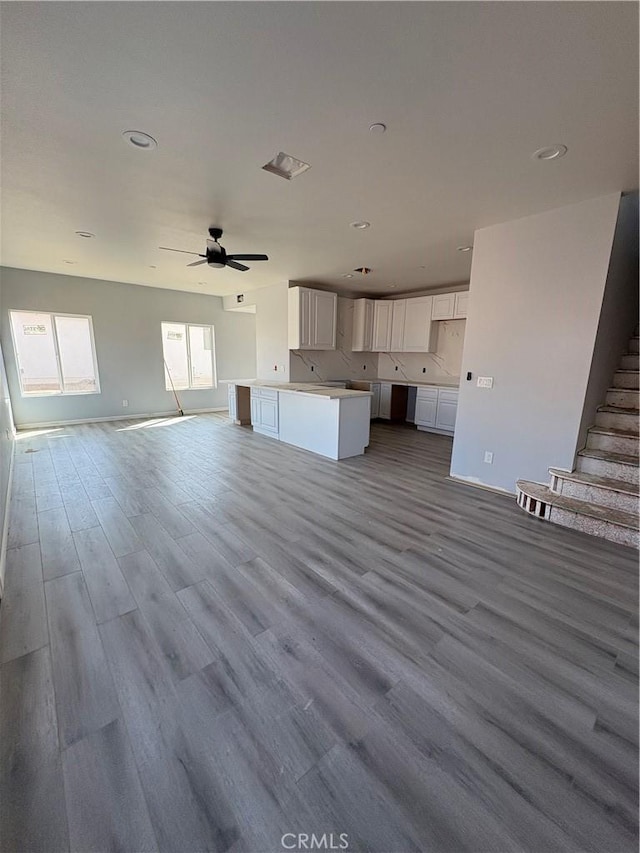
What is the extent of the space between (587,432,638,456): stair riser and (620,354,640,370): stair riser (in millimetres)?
948

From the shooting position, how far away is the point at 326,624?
183 centimetres

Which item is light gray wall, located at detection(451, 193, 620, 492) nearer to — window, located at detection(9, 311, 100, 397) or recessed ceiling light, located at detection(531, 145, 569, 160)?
recessed ceiling light, located at detection(531, 145, 569, 160)

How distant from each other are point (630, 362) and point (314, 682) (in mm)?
4335

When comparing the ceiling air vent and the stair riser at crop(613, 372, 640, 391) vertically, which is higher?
the ceiling air vent

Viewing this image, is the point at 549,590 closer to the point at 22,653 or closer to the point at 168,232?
the point at 22,653

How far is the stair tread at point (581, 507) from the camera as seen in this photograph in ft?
8.90

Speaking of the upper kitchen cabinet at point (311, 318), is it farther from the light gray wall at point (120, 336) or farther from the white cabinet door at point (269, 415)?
the light gray wall at point (120, 336)

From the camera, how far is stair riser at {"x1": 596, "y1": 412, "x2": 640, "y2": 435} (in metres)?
3.21

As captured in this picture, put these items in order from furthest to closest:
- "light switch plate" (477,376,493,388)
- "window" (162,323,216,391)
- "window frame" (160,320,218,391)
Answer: "window" (162,323,216,391)
"window frame" (160,320,218,391)
"light switch plate" (477,376,493,388)

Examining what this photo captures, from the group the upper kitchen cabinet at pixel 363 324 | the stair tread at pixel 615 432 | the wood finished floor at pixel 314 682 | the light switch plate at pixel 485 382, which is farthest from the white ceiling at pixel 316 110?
the upper kitchen cabinet at pixel 363 324

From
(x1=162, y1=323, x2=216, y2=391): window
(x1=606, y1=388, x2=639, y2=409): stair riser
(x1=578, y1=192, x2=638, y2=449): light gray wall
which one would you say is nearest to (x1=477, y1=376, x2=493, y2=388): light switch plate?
(x1=578, y1=192, x2=638, y2=449): light gray wall

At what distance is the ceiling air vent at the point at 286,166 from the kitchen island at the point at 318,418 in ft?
8.22

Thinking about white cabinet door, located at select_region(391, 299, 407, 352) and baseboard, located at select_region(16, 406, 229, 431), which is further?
white cabinet door, located at select_region(391, 299, 407, 352)

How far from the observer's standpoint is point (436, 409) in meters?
6.25
